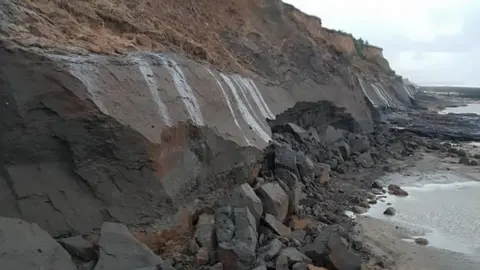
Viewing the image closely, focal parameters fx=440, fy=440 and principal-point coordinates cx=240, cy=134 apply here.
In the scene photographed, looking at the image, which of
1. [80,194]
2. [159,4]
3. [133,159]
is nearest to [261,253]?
[133,159]

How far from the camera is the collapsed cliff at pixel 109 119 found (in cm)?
562

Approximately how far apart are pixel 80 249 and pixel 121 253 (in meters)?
0.50

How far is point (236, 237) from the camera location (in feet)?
21.0

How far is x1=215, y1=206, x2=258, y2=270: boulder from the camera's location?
5.91 meters

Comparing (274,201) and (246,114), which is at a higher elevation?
(246,114)

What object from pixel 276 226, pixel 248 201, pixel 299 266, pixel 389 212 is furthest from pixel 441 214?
pixel 299 266

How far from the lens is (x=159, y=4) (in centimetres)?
1285

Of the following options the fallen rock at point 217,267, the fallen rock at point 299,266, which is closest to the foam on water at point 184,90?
the fallen rock at point 217,267

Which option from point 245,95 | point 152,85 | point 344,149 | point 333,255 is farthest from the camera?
point 344,149

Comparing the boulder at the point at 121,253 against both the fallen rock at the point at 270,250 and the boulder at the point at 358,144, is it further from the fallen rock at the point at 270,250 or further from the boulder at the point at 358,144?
the boulder at the point at 358,144

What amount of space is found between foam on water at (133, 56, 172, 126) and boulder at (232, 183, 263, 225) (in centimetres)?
162

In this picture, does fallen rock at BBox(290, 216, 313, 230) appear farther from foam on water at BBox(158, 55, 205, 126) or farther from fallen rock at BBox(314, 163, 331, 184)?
fallen rock at BBox(314, 163, 331, 184)

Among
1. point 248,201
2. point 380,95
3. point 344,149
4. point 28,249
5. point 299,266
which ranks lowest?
point 344,149

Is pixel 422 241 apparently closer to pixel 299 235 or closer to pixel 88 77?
pixel 299 235
